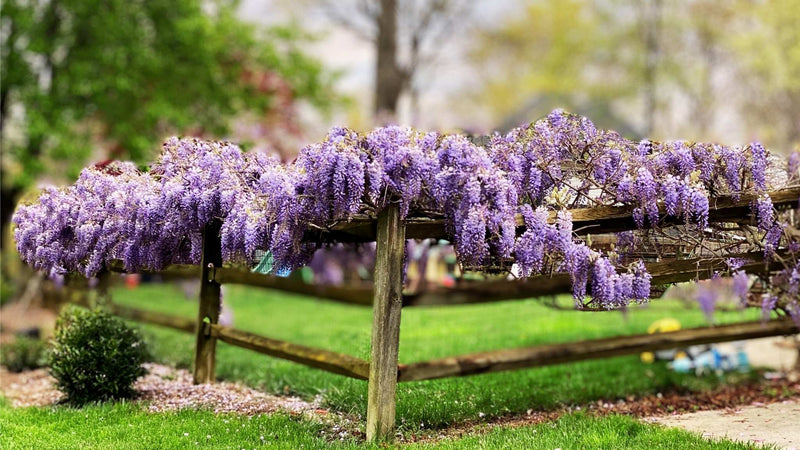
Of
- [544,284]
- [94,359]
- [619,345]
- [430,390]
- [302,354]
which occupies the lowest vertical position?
[430,390]

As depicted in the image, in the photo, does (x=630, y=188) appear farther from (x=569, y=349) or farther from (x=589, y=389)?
(x=589, y=389)

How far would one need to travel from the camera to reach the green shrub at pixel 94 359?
26.2 feet

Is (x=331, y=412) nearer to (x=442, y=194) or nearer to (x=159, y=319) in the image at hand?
(x=442, y=194)

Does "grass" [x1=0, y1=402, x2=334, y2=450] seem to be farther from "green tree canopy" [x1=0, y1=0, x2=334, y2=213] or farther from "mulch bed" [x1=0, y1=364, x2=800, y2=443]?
"green tree canopy" [x1=0, y1=0, x2=334, y2=213]

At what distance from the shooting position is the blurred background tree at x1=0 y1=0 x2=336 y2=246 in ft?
55.9

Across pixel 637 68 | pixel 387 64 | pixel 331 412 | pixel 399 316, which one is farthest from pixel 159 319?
pixel 637 68

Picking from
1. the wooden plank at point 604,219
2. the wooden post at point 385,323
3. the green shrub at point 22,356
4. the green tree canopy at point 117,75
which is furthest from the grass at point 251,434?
the green tree canopy at point 117,75

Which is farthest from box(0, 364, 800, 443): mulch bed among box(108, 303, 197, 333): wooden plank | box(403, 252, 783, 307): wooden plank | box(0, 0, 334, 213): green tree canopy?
box(0, 0, 334, 213): green tree canopy

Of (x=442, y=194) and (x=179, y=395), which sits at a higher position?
(x=442, y=194)

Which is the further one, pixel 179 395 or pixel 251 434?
pixel 179 395

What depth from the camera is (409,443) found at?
638 cm

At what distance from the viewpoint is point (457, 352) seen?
10.4m

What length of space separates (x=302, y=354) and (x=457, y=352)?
338cm

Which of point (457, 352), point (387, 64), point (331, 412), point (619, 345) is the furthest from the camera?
point (387, 64)
